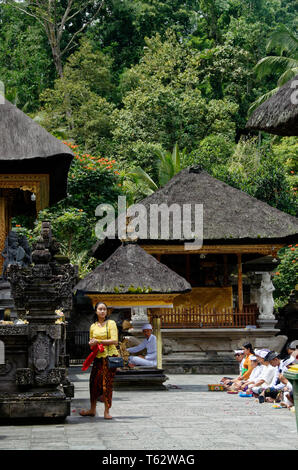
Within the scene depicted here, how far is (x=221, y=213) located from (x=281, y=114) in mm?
12788

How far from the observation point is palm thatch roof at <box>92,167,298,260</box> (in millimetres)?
21578

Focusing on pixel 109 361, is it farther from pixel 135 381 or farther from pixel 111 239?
pixel 111 239

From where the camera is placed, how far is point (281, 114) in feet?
31.7

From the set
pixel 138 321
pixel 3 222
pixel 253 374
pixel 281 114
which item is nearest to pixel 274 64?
pixel 138 321

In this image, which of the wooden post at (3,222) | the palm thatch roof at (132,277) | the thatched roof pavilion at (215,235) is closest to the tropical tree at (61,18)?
the thatched roof pavilion at (215,235)

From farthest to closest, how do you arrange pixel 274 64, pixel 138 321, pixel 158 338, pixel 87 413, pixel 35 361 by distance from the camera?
1. pixel 274 64
2. pixel 138 321
3. pixel 158 338
4. pixel 87 413
5. pixel 35 361

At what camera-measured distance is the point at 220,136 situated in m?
36.5

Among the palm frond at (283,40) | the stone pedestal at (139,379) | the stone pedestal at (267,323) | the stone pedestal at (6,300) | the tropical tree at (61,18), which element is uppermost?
the tropical tree at (61,18)

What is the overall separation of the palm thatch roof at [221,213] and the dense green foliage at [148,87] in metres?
4.95

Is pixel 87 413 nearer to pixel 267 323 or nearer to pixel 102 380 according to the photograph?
Answer: pixel 102 380

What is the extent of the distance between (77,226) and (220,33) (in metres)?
21.3

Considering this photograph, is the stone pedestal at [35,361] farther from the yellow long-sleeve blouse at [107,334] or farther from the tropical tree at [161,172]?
the tropical tree at [161,172]

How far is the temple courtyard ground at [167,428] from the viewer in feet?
26.0

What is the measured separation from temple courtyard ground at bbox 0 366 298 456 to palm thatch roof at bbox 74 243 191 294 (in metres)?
2.32
